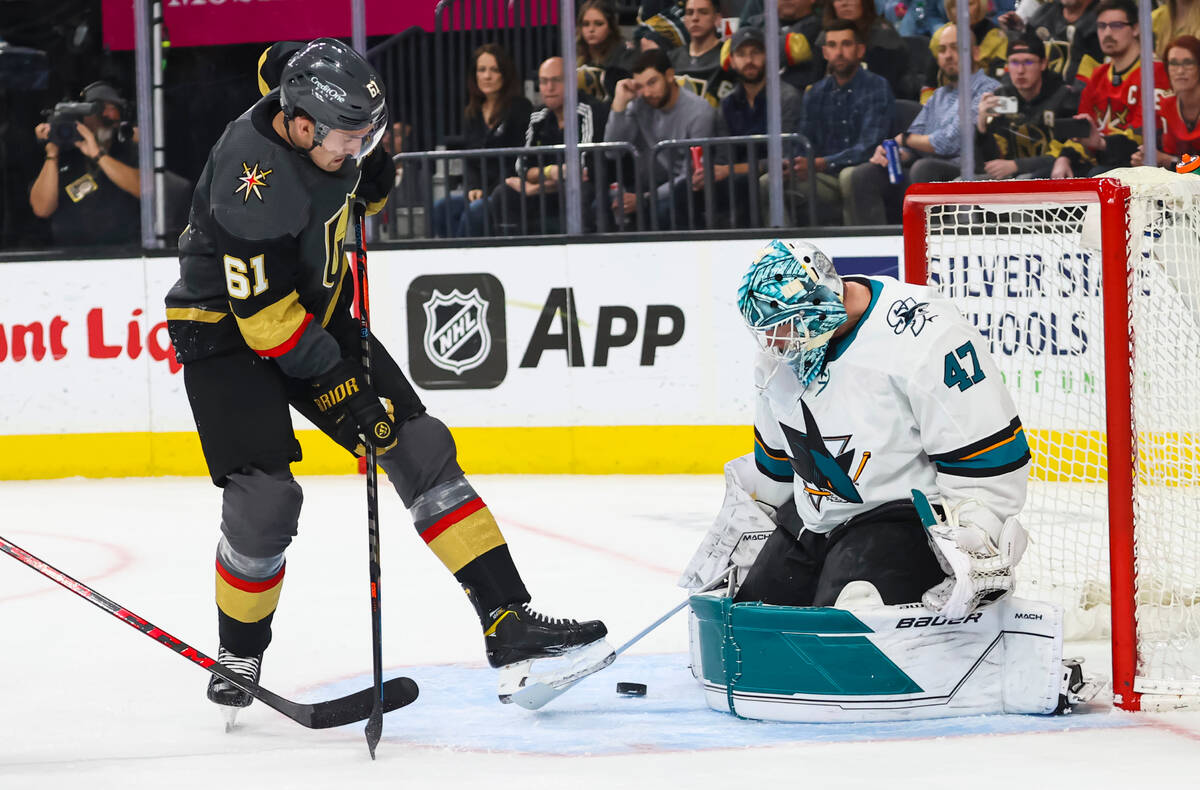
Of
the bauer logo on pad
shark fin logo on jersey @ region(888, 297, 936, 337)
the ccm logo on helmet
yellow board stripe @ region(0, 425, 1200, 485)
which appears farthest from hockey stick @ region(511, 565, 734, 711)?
the bauer logo on pad

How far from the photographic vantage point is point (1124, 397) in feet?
8.45

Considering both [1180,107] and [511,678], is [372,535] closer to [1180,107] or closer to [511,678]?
[511,678]

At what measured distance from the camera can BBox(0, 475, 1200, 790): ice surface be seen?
2.31 metres

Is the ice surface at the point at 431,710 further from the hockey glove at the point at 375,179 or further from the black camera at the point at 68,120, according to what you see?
the black camera at the point at 68,120

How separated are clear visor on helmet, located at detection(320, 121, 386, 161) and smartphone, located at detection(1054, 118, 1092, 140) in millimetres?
3796

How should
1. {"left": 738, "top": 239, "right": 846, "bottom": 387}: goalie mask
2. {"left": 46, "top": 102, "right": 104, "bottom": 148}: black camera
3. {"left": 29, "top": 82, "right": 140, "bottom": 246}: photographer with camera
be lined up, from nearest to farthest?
{"left": 738, "top": 239, "right": 846, "bottom": 387}: goalie mask, {"left": 29, "top": 82, "right": 140, "bottom": 246}: photographer with camera, {"left": 46, "top": 102, "right": 104, "bottom": 148}: black camera

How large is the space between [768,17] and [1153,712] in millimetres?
3748

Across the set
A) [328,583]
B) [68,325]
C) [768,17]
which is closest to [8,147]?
[68,325]

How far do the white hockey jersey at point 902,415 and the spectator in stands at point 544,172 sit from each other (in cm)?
343

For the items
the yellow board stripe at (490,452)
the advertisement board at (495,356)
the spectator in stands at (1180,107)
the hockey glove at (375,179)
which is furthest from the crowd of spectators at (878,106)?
the hockey glove at (375,179)

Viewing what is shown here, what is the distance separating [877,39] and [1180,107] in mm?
1072

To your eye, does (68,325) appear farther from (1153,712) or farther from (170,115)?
(1153,712)

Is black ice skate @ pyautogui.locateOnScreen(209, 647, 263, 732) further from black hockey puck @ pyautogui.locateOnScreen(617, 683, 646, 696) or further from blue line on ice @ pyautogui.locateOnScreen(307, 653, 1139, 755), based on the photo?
black hockey puck @ pyautogui.locateOnScreen(617, 683, 646, 696)

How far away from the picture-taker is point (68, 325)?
602cm
